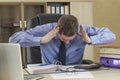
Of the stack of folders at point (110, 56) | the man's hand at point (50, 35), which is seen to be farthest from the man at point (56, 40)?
the stack of folders at point (110, 56)

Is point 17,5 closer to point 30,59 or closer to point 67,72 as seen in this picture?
point 30,59

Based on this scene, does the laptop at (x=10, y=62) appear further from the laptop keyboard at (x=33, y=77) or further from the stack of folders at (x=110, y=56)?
the stack of folders at (x=110, y=56)

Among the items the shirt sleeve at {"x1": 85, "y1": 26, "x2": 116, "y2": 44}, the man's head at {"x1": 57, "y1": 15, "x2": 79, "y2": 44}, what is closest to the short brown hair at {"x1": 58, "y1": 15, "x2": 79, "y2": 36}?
the man's head at {"x1": 57, "y1": 15, "x2": 79, "y2": 44}

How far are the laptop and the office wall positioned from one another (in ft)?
10.4

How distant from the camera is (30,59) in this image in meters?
2.63

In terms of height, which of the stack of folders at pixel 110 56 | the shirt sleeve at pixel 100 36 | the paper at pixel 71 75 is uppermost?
the shirt sleeve at pixel 100 36

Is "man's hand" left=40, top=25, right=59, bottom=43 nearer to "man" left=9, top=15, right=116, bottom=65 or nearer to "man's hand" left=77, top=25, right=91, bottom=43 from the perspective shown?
"man" left=9, top=15, right=116, bottom=65

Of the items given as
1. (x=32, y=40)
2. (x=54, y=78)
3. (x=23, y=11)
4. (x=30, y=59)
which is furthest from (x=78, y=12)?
(x=54, y=78)

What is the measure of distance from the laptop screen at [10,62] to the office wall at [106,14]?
3174 millimetres

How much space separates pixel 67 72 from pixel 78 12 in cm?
230

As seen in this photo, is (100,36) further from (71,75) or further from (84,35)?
(71,75)

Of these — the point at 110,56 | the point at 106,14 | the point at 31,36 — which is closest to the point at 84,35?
the point at 110,56

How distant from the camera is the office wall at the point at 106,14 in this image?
4.14 meters

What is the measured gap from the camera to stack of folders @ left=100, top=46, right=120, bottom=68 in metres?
2.04
